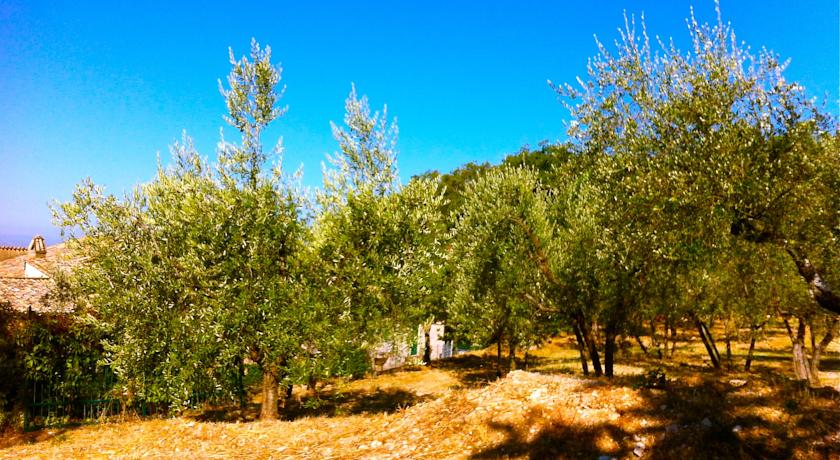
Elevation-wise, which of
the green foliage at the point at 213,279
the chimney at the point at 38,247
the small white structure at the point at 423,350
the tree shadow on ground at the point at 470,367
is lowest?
the tree shadow on ground at the point at 470,367

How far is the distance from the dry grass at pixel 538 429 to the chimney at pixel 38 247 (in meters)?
45.5

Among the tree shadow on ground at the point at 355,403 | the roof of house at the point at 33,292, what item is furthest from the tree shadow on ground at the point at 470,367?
the roof of house at the point at 33,292

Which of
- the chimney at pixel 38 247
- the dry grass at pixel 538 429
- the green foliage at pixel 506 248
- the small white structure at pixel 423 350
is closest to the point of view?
the dry grass at pixel 538 429

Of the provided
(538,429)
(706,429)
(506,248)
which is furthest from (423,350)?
(706,429)

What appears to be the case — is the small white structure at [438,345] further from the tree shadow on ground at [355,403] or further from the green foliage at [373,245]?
the green foliage at [373,245]

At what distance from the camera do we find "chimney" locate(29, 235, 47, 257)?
53.9m

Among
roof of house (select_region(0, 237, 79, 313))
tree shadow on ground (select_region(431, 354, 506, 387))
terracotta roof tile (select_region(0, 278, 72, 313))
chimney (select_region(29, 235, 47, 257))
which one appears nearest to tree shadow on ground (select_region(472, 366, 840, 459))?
tree shadow on ground (select_region(431, 354, 506, 387))

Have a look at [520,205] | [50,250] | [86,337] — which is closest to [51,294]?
[86,337]

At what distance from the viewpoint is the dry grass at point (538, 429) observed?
10867 millimetres

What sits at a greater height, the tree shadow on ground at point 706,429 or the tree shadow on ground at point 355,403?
the tree shadow on ground at point 706,429

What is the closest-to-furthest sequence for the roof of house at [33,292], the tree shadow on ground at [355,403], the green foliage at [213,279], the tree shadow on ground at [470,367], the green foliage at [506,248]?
the green foliage at [213,279], the green foliage at [506,248], the tree shadow on ground at [355,403], the roof of house at [33,292], the tree shadow on ground at [470,367]

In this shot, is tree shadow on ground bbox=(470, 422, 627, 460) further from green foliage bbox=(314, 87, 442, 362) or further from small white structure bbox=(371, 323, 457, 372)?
small white structure bbox=(371, 323, 457, 372)

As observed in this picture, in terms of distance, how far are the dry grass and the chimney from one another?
4549 cm

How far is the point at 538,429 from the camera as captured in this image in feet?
41.9
